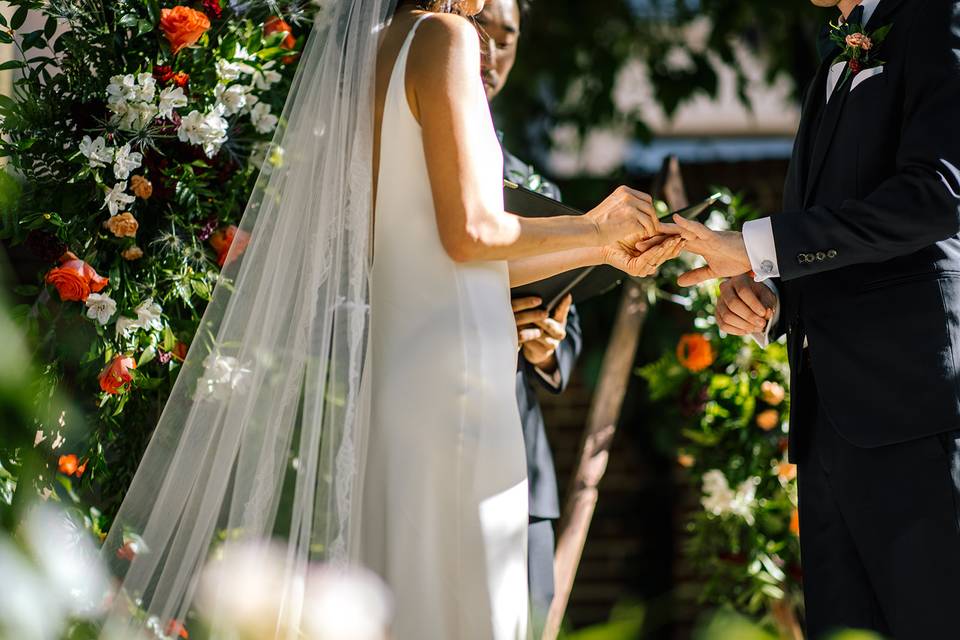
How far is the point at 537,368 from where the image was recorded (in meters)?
2.92

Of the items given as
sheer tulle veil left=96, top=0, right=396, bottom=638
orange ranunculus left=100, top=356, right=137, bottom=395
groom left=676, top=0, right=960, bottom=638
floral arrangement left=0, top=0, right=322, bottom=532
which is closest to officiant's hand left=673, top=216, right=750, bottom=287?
groom left=676, top=0, right=960, bottom=638

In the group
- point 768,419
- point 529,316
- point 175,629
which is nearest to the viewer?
point 175,629

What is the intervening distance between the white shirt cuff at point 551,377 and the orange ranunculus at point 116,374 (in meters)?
1.13

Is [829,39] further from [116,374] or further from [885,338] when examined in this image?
[116,374]

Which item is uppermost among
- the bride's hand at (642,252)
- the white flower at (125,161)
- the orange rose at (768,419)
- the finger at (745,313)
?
the white flower at (125,161)

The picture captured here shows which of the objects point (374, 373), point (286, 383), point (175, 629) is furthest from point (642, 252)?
point (175, 629)

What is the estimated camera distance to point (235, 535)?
1952 millimetres

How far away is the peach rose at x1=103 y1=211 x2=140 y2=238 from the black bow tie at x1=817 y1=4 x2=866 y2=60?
168cm

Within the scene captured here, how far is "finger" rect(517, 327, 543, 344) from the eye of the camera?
2754 mm

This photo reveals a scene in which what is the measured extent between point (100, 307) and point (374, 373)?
703 millimetres

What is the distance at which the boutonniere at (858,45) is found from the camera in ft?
7.43

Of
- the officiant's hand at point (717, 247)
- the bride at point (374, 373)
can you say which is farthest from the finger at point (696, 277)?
the bride at point (374, 373)

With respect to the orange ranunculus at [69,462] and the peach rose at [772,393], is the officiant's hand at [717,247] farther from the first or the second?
the orange ranunculus at [69,462]

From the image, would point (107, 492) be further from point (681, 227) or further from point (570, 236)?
point (681, 227)
